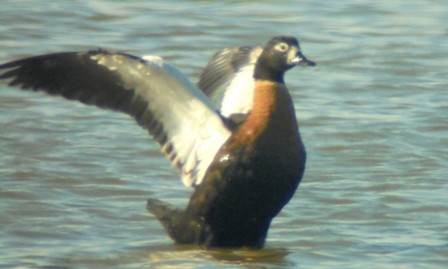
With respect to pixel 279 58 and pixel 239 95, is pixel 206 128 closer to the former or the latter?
pixel 279 58

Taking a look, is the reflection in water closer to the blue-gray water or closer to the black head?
the blue-gray water

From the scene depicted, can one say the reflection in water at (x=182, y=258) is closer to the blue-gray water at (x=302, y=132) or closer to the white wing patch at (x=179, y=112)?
the blue-gray water at (x=302, y=132)

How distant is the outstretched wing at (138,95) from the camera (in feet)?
26.2

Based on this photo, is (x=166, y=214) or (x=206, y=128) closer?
(x=206, y=128)

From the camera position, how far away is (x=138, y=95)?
8.11 meters

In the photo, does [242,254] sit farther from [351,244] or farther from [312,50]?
[312,50]

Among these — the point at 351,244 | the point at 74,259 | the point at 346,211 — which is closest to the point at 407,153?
the point at 346,211

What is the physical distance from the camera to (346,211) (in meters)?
8.95

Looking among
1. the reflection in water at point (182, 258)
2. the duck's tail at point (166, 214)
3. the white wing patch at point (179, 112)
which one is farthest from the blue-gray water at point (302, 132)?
the white wing patch at point (179, 112)

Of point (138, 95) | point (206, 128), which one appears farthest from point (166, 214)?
point (138, 95)

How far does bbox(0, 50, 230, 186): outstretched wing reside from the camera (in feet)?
26.2

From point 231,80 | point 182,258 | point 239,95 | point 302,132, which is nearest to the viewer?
point 182,258

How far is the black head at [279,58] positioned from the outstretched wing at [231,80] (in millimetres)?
419

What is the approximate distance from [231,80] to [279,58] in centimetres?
104
